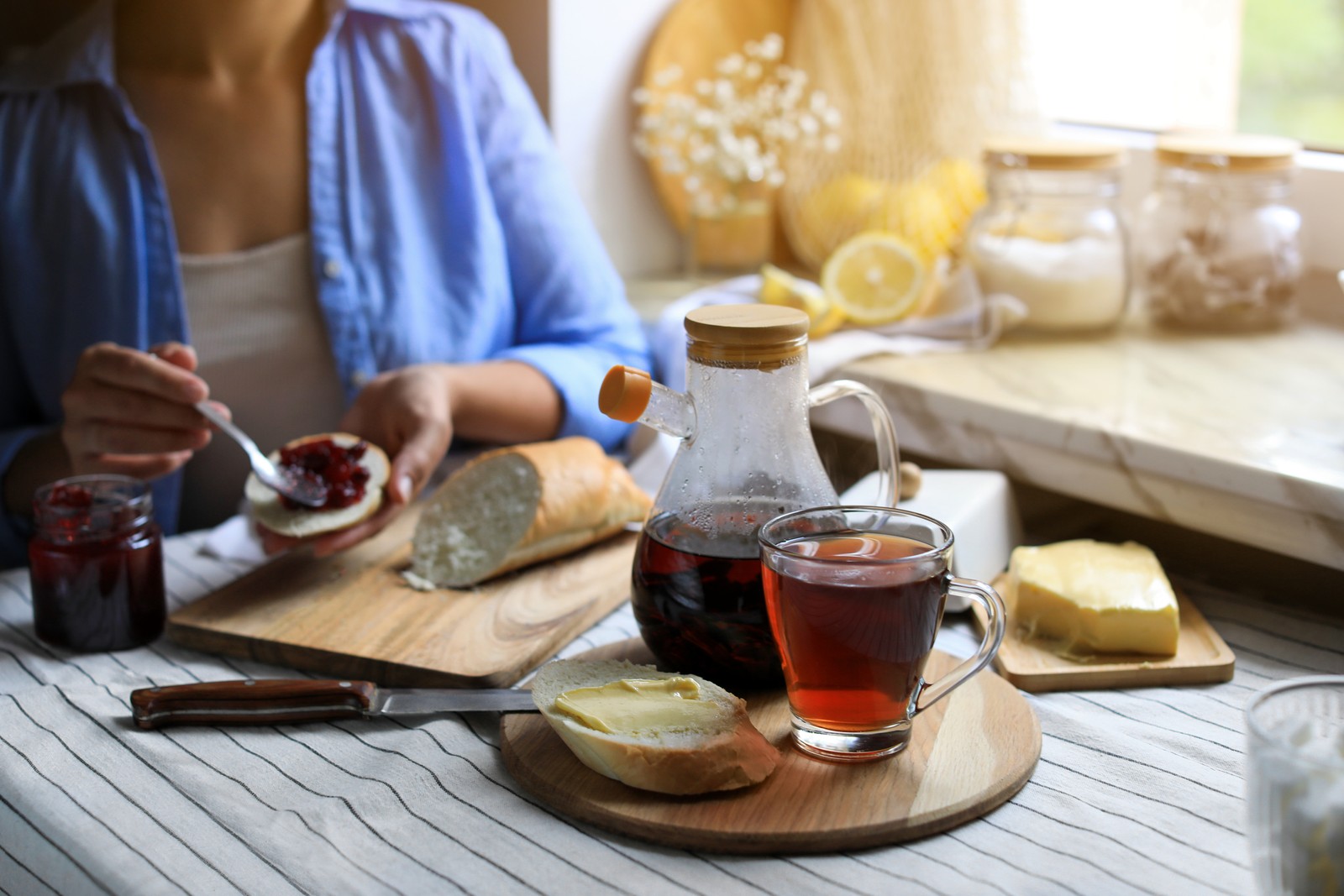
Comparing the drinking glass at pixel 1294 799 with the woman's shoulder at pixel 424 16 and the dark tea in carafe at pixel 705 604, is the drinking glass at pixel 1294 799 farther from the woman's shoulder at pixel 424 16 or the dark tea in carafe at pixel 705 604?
the woman's shoulder at pixel 424 16

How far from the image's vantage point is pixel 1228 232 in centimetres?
140

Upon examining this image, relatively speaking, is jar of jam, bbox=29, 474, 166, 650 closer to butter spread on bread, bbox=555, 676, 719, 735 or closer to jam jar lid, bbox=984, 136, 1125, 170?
butter spread on bread, bbox=555, 676, 719, 735

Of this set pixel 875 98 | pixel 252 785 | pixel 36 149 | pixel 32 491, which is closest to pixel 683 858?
pixel 252 785

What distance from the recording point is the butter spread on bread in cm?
74

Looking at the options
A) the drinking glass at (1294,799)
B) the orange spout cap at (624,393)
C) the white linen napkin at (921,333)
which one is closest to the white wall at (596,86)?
the white linen napkin at (921,333)

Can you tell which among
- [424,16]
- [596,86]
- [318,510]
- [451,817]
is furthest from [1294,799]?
[596,86]

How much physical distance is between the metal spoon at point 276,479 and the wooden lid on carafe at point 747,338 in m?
0.43

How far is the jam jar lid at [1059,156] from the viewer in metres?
1.39

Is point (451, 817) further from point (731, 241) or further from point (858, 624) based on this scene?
point (731, 241)

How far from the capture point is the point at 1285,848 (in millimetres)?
583

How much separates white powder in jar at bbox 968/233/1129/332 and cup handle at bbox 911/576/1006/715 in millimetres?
761

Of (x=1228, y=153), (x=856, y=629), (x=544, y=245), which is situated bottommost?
(x=856, y=629)

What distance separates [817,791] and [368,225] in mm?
961

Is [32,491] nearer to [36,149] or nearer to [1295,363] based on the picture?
[36,149]
